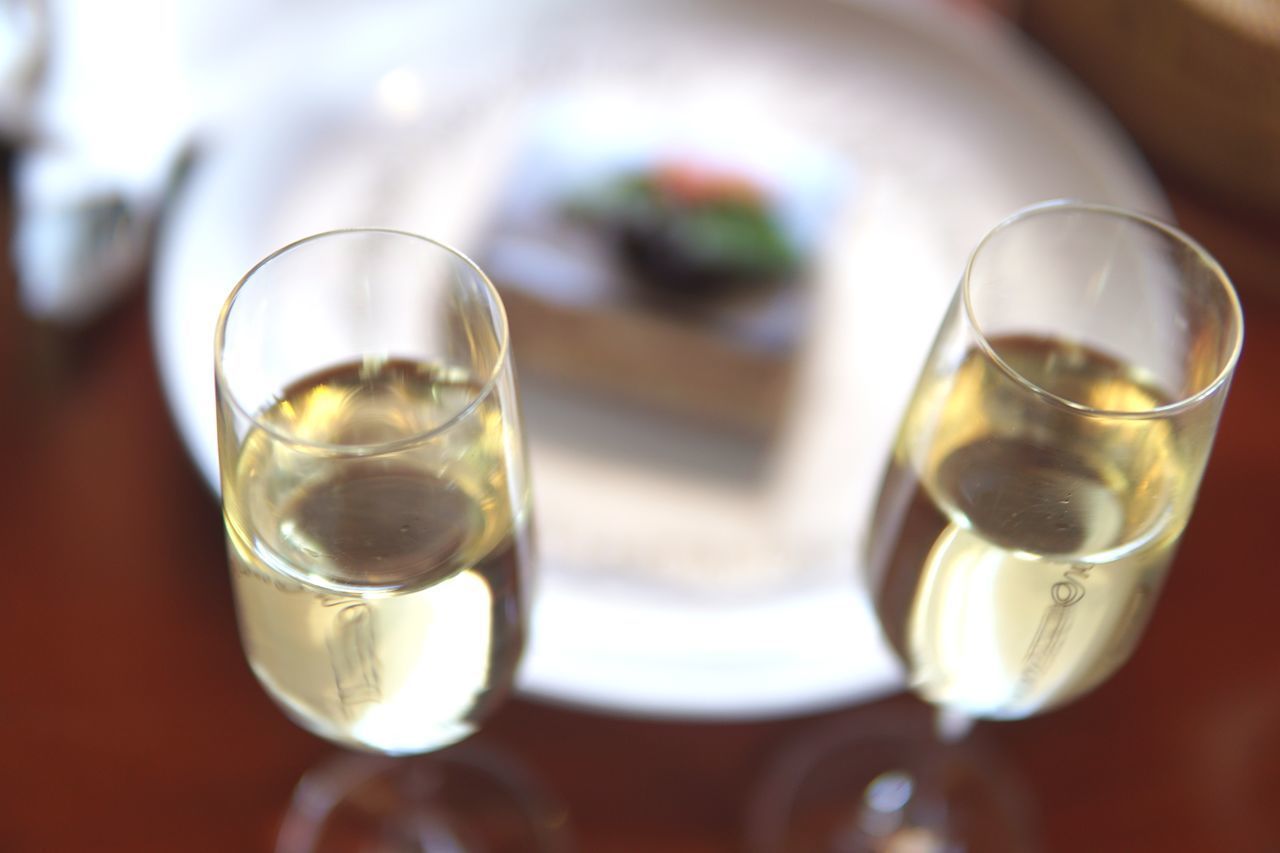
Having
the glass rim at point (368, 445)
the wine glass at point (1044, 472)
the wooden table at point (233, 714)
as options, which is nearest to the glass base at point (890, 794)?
the wooden table at point (233, 714)

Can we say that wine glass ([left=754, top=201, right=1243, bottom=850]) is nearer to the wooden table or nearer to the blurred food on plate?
the wooden table

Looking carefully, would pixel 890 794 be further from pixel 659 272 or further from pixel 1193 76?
pixel 1193 76

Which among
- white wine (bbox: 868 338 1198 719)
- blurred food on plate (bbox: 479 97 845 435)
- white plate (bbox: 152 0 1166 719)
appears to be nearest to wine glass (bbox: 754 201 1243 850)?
white wine (bbox: 868 338 1198 719)

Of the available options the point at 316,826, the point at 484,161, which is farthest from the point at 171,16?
the point at 316,826

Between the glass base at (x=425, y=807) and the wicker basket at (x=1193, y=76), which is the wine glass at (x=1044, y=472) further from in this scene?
the wicker basket at (x=1193, y=76)

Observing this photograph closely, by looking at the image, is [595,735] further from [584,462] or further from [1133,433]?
[1133,433]
